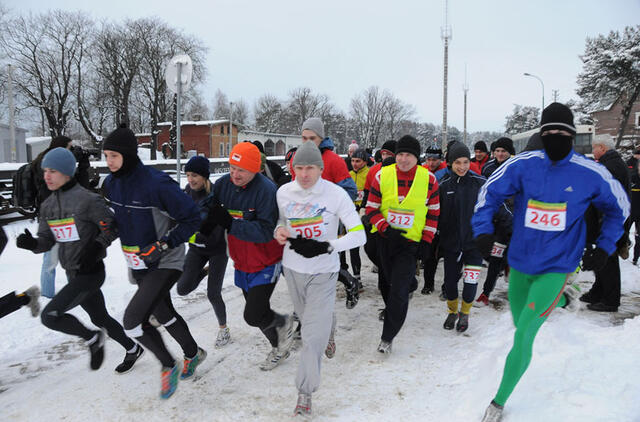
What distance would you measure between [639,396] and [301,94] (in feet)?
286

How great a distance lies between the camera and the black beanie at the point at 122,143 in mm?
3400

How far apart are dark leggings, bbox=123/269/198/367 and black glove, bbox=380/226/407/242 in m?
2.07

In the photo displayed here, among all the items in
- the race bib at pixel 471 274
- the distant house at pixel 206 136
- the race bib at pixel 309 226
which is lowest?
the race bib at pixel 471 274

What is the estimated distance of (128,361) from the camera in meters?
4.06

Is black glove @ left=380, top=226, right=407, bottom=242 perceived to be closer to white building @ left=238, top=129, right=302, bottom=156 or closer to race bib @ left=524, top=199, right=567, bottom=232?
race bib @ left=524, top=199, right=567, bottom=232

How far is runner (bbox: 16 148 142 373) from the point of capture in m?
3.65

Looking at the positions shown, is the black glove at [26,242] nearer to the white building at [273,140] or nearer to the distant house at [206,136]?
the distant house at [206,136]

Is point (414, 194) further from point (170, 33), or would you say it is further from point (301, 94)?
point (301, 94)

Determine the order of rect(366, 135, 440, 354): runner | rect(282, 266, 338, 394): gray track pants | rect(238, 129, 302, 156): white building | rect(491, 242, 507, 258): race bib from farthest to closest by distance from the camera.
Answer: rect(238, 129, 302, 156): white building
rect(491, 242, 507, 258): race bib
rect(366, 135, 440, 354): runner
rect(282, 266, 338, 394): gray track pants

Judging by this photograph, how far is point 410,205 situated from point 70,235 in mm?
3198

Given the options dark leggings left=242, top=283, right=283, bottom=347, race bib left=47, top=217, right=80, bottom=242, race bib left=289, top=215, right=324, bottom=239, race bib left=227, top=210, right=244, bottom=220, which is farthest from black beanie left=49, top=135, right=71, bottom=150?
race bib left=289, top=215, right=324, bottom=239

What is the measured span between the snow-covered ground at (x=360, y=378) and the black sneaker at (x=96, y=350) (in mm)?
109

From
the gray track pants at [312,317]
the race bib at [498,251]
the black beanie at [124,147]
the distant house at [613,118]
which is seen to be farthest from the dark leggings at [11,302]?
the distant house at [613,118]

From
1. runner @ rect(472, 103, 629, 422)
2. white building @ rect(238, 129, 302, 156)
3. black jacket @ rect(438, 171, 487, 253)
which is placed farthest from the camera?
white building @ rect(238, 129, 302, 156)
